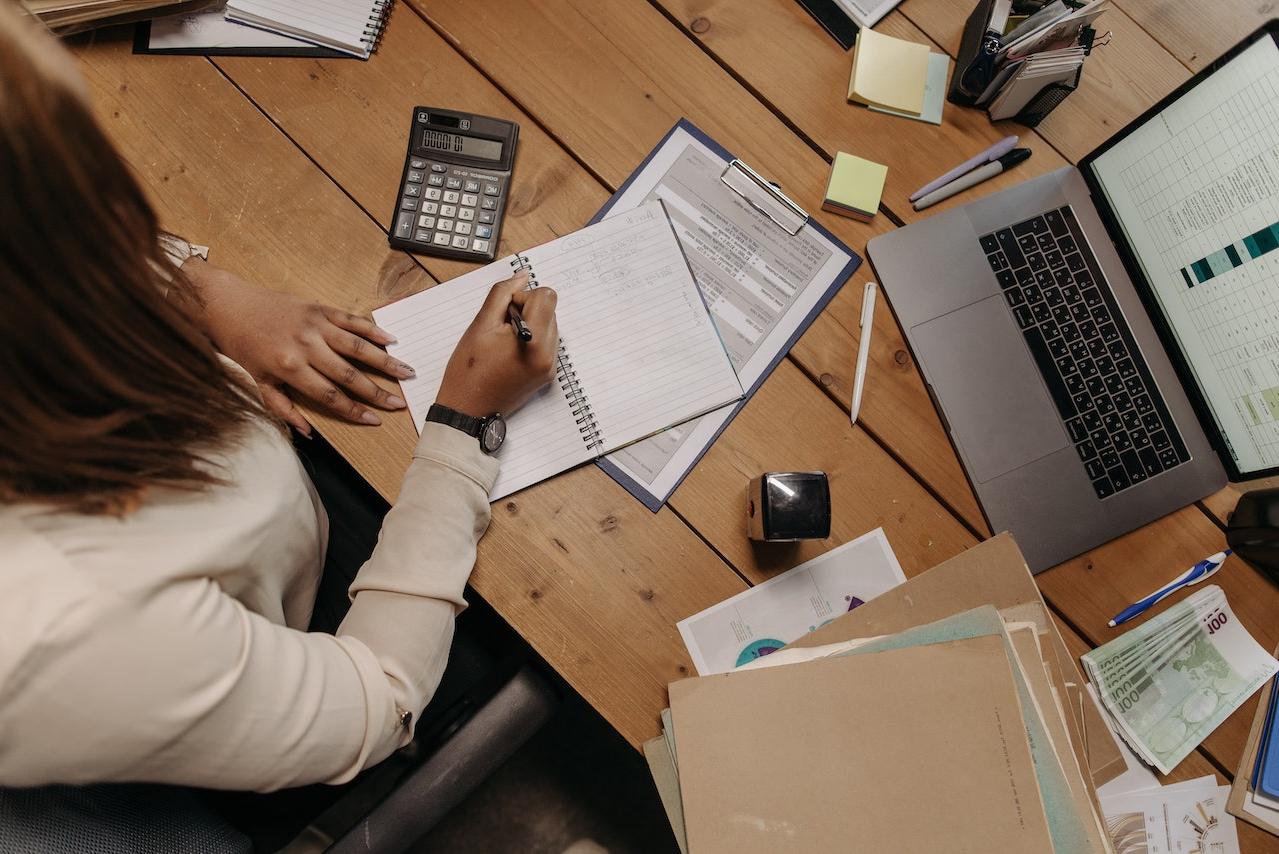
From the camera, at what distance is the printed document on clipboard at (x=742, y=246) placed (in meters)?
0.87

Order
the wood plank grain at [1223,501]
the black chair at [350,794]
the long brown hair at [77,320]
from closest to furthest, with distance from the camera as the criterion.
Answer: the long brown hair at [77,320] → the black chair at [350,794] → the wood plank grain at [1223,501]

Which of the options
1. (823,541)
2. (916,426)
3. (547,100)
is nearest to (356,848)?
(823,541)

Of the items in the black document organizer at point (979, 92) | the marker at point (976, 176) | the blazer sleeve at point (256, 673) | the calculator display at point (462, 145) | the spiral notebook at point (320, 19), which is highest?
the black document organizer at point (979, 92)

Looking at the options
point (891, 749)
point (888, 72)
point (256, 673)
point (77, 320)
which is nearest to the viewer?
point (77, 320)

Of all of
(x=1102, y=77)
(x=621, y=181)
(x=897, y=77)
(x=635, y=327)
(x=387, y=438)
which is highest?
(x=1102, y=77)

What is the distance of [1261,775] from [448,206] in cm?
112

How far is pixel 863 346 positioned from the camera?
34.3 inches

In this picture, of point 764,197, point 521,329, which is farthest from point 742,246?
point 521,329

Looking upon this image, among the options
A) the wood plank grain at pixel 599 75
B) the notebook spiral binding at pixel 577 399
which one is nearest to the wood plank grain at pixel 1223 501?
the wood plank grain at pixel 599 75

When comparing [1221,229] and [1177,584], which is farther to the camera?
[1177,584]

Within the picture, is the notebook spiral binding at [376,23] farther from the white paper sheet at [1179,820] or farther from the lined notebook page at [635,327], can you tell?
Answer: the white paper sheet at [1179,820]

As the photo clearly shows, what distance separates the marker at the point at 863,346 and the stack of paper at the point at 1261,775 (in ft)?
1.82

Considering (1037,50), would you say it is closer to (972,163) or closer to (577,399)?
(972,163)

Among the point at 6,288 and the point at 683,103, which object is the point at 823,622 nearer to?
the point at 683,103
